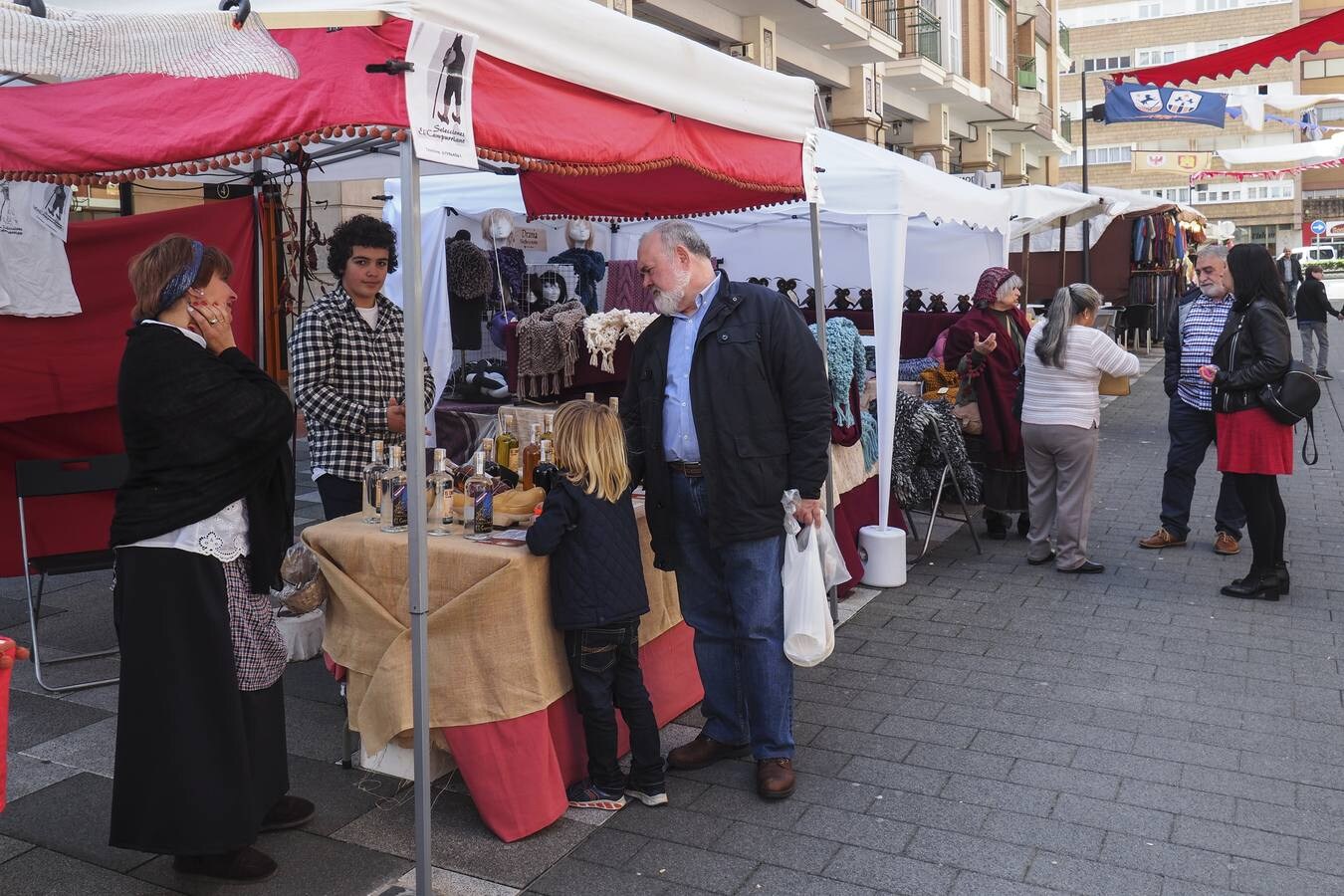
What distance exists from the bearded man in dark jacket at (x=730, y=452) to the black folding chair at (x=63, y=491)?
8.61 feet

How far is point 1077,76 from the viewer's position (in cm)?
5109

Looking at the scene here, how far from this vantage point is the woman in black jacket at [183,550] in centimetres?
305

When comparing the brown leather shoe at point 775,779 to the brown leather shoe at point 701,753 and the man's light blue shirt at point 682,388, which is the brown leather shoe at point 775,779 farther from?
the man's light blue shirt at point 682,388

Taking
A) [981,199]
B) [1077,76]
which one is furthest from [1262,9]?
[981,199]

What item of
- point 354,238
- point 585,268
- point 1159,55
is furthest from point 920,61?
point 1159,55

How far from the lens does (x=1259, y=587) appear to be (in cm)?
613

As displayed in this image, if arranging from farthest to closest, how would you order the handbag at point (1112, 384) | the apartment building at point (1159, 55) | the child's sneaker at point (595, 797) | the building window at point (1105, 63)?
the building window at point (1105, 63) < the apartment building at point (1159, 55) < the handbag at point (1112, 384) < the child's sneaker at point (595, 797)

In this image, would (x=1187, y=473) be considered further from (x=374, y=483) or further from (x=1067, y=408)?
(x=374, y=483)

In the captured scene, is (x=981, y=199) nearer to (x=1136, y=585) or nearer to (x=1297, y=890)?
(x=1136, y=585)

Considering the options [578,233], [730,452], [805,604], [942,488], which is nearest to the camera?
[730,452]

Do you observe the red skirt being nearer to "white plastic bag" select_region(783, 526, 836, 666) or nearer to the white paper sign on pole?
"white plastic bag" select_region(783, 526, 836, 666)

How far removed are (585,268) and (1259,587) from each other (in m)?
5.14

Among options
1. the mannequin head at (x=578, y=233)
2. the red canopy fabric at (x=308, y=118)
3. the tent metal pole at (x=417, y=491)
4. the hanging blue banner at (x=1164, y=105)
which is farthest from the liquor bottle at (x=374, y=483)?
the hanging blue banner at (x=1164, y=105)

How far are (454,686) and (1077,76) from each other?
178 feet
